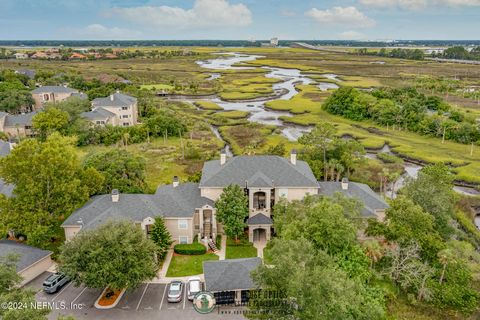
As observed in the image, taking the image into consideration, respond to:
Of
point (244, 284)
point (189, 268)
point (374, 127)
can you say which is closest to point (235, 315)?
point (244, 284)

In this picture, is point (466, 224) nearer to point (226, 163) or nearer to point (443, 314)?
point (443, 314)

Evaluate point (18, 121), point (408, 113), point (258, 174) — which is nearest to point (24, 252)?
point (258, 174)

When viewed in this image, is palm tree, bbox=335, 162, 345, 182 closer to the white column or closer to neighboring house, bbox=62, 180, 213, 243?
the white column

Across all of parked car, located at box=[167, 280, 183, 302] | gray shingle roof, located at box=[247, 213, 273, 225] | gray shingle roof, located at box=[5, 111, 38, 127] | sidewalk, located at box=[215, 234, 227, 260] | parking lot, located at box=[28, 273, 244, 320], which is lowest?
parking lot, located at box=[28, 273, 244, 320]

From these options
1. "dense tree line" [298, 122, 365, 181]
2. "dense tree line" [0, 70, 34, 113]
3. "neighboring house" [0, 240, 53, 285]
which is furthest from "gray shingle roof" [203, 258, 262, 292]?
"dense tree line" [0, 70, 34, 113]

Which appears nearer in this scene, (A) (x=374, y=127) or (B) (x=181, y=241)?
(B) (x=181, y=241)

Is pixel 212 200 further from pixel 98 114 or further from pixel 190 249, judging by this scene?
pixel 98 114

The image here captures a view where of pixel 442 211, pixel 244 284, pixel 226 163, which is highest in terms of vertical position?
pixel 226 163
